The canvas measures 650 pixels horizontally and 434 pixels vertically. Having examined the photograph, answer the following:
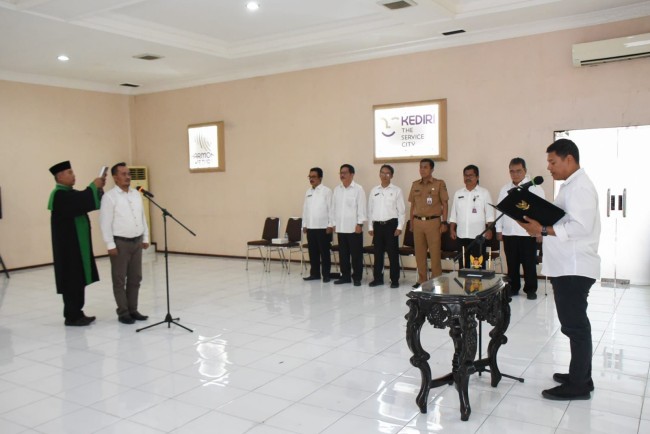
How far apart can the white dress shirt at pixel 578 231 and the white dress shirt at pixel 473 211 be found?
3.40 m

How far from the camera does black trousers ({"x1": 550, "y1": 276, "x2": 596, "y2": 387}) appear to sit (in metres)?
3.43

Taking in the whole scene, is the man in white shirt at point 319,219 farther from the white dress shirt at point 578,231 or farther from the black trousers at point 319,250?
the white dress shirt at point 578,231

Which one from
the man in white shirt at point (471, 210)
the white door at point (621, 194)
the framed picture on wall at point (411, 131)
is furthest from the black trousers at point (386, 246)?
the white door at point (621, 194)

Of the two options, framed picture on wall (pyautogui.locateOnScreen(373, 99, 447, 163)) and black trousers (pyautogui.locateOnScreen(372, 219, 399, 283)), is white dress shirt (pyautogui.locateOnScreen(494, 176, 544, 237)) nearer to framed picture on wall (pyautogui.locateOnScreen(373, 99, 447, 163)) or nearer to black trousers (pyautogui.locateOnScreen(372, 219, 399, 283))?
black trousers (pyautogui.locateOnScreen(372, 219, 399, 283))

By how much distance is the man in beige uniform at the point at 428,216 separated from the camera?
7145 millimetres

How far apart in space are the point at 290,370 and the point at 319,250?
3915 mm

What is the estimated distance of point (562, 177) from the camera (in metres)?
3.57

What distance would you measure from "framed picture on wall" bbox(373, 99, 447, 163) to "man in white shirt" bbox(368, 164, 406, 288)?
79cm

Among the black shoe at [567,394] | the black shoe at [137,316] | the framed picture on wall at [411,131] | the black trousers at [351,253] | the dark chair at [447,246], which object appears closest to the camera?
the black shoe at [567,394]

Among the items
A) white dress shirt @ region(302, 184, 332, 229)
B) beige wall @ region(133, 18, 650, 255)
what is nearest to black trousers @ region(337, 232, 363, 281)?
white dress shirt @ region(302, 184, 332, 229)

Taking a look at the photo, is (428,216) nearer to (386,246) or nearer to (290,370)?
(386,246)

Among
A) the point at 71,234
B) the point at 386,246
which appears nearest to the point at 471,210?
the point at 386,246

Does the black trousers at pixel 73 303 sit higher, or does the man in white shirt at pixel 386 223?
the man in white shirt at pixel 386 223

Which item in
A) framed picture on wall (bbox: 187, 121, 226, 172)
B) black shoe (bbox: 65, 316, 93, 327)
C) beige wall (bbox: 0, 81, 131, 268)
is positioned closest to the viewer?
black shoe (bbox: 65, 316, 93, 327)
